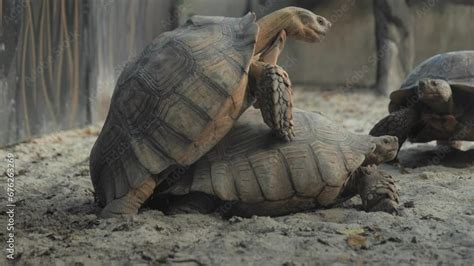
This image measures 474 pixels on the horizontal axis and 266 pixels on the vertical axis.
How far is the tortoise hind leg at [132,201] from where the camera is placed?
345 centimetres

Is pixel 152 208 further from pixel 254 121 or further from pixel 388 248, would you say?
pixel 388 248

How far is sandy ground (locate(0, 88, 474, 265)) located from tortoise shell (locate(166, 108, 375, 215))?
0.42 feet

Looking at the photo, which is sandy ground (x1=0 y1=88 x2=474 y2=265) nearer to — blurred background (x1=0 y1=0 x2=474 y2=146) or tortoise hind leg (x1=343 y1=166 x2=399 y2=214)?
tortoise hind leg (x1=343 y1=166 x2=399 y2=214)

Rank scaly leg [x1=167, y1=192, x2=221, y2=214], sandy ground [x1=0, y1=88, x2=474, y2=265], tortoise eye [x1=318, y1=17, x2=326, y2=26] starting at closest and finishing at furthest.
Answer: sandy ground [x1=0, y1=88, x2=474, y2=265], scaly leg [x1=167, y1=192, x2=221, y2=214], tortoise eye [x1=318, y1=17, x2=326, y2=26]

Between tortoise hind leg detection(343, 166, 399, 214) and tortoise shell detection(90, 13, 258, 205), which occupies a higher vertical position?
tortoise shell detection(90, 13, 258, 205)

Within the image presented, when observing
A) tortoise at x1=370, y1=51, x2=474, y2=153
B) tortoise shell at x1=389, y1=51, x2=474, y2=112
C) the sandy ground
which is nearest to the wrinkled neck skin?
tortoise at x1=370, y1=51, x2=474, y2=153

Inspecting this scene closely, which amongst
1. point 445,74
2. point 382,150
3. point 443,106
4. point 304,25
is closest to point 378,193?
point 382,150

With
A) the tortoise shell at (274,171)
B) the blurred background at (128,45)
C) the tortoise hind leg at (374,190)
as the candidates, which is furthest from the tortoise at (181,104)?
the blurred background at (128,45)

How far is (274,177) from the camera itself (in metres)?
3.45

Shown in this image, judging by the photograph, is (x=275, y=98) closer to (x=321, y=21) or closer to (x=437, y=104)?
(x=321, y=21)

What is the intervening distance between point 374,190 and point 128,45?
5788mm

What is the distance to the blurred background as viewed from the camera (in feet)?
20.4

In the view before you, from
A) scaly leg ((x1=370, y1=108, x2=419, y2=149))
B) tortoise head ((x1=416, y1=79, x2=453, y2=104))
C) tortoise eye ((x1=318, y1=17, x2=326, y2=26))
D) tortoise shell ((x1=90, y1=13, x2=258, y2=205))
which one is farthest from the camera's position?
scaly leg ((x1=370, y1=108, x2=419, y2=149))

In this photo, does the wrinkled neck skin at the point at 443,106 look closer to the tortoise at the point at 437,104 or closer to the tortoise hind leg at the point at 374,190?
the tortoise at the point at 437,104
